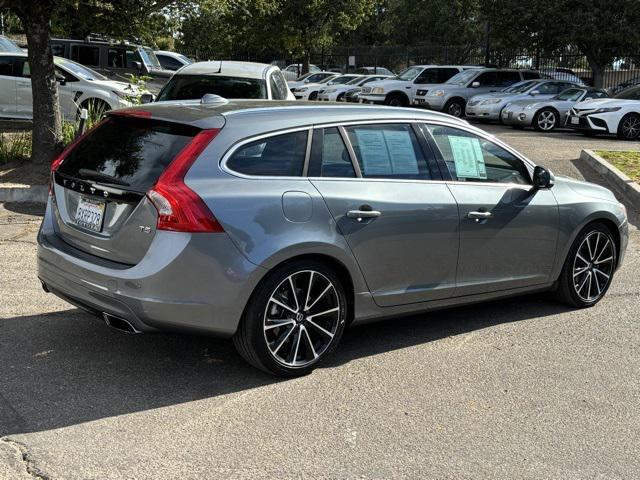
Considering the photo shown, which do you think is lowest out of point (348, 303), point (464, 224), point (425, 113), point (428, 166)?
point (348, 303)

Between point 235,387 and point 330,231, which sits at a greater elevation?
point 330,231

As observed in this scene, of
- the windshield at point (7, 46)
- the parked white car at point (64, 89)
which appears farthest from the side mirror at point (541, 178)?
the windshield at point (7, 46)

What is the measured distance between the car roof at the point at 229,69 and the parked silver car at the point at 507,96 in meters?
13.2

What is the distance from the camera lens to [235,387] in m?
4.64

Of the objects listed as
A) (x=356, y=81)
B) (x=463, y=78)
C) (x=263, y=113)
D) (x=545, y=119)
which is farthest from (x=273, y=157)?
(x=356, y=81)

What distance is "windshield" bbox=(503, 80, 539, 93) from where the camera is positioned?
23453 mm

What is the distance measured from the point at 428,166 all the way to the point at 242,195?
1517mm

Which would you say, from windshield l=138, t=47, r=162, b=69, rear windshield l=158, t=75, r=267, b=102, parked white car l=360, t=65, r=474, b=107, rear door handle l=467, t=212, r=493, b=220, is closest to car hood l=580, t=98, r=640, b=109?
parked white car l=360, t=65, r=474, b=107

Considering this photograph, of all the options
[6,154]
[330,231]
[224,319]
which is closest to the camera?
[224,319]

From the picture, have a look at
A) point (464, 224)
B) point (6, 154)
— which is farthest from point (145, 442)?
point (6, 154)

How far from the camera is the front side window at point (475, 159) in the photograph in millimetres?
5562

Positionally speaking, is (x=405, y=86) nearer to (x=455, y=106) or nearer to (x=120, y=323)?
(x=455, y=106)

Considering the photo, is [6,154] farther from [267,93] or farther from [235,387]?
[235,387]

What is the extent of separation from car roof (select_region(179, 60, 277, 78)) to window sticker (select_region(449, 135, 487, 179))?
17.9 ft
